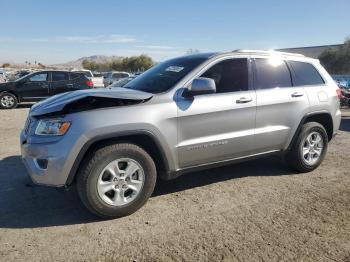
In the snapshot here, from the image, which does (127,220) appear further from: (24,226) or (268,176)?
(268,176)

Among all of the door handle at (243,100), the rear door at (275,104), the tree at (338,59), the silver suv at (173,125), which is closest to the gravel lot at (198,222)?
the silver suv at (173,125)

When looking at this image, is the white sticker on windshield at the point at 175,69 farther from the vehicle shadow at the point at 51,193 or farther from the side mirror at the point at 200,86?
the vehicle shadow at the point at 51,193

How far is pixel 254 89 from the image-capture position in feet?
15.4

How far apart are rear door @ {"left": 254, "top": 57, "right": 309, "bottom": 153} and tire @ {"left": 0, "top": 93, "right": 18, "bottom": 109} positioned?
12.2 meters

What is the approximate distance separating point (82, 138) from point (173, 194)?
1596 mm

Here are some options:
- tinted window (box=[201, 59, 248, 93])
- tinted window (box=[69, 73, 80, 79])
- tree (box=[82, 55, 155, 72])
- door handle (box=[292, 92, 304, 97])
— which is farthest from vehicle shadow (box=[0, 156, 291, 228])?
tree (box=[82, 55, 155, 72])

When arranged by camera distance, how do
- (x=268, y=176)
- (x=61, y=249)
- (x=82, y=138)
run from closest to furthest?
(x=61, y=249)
(x=82, y=138)
(x=268, y=176)

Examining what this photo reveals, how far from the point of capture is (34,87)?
1442cm

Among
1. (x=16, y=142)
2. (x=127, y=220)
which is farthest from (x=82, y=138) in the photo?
(x=16, y=142)

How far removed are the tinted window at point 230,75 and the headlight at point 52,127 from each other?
6.01ft

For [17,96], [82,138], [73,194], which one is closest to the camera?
[82,138]

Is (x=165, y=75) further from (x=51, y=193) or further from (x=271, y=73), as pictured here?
(x=51, y=193)

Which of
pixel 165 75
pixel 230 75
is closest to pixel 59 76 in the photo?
pixel 165 75

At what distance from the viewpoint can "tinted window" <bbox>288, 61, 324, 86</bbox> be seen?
5227mm
